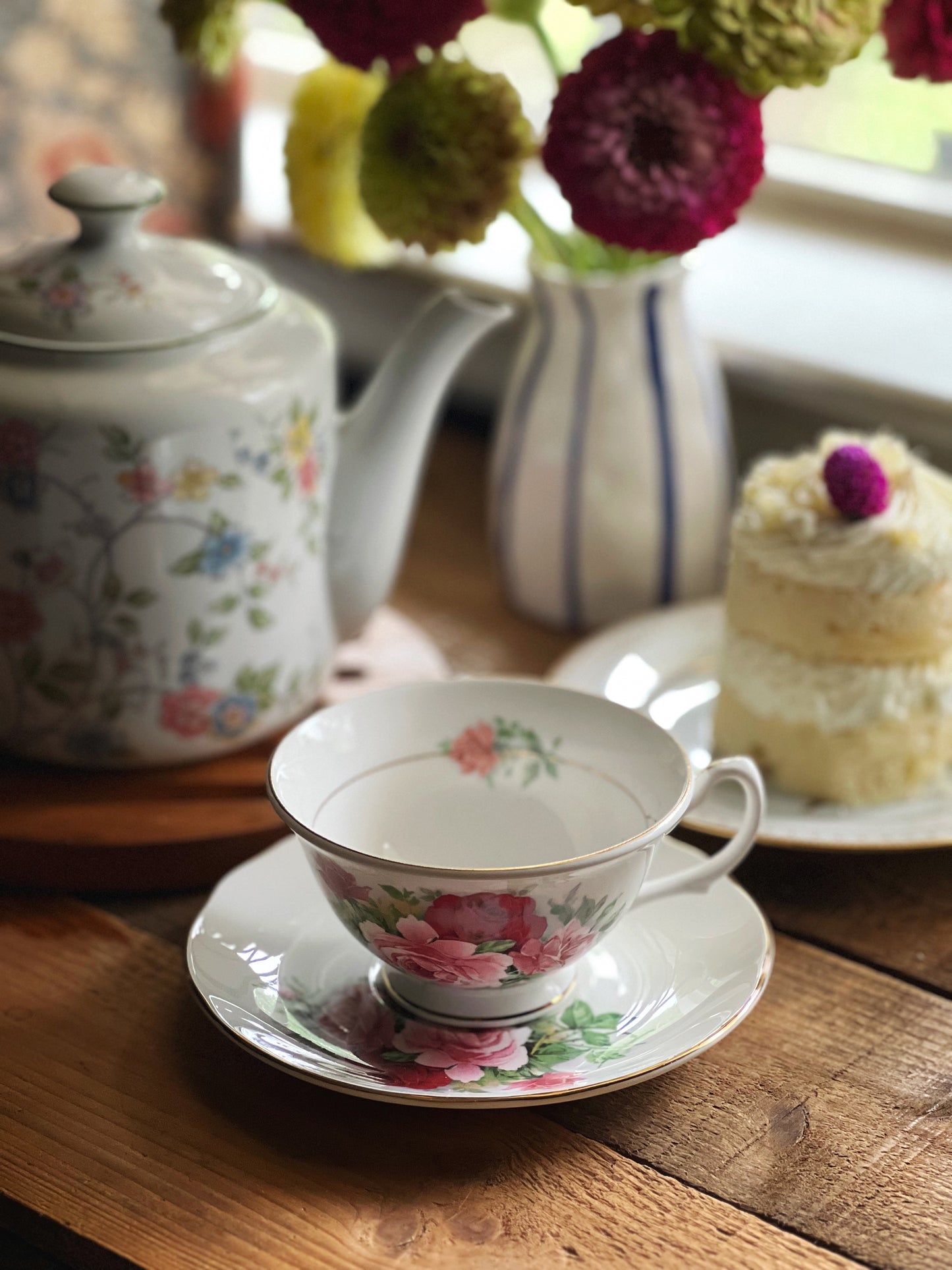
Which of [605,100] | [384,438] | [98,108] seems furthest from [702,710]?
[98,108]

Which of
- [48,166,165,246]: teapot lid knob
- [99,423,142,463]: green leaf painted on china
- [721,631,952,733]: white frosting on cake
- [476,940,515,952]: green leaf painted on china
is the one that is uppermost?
[48,166,165,246]: teapot lid knob

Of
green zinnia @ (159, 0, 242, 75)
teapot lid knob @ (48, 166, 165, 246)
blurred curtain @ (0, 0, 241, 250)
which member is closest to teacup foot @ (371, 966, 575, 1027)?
teapot lid knob @ (48, 166, 165, 246)

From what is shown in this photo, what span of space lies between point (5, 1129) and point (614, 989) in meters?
0.23

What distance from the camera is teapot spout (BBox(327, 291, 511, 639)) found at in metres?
0.71

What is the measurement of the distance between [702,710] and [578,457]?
165mm

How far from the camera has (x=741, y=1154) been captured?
1.63ft

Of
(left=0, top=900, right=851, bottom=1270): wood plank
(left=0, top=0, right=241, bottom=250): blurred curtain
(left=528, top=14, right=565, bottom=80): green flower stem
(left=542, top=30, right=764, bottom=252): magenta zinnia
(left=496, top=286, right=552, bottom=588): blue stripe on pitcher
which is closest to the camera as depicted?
(left=0, top=900, right=851, bottom=1270): wood plank

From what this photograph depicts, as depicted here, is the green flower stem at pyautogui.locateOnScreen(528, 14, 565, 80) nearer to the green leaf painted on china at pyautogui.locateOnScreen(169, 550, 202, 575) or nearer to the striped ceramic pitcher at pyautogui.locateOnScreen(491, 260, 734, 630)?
the striped ceramic pitcher at pyautogui.locateOnScreen(491, 260, 734, 630)

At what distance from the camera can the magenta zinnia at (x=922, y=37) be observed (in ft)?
1.94

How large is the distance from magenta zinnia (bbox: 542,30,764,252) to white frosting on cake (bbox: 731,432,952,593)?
0.14 meters

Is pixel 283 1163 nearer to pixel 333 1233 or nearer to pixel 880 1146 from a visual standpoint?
pixel 333 1233

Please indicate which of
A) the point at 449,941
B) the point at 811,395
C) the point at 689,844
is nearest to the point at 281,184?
the point at 811,395

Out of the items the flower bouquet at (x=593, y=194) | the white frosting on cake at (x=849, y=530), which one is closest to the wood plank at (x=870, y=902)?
the white frosting on cake at (x=849, y=530)

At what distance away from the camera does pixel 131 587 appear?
24.4 inches
